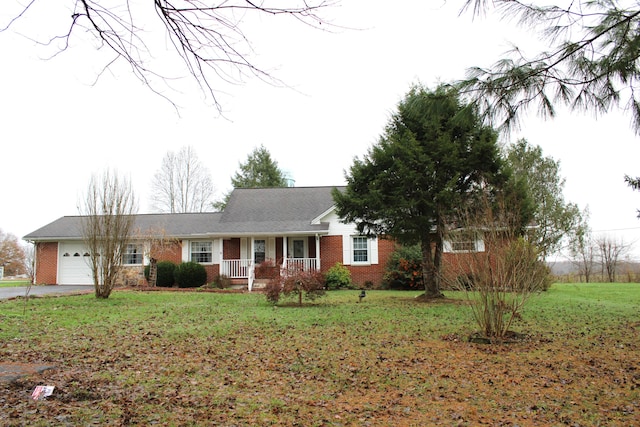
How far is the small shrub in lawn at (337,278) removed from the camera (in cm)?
2036

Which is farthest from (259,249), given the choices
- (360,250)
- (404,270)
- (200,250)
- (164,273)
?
(404,270)

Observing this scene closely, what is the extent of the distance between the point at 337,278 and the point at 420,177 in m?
8.32

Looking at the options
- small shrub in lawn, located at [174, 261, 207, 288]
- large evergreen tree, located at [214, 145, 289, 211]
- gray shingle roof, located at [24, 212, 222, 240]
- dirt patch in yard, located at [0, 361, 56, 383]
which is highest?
large evergreen tree, located at [214, 145, 289, 211]

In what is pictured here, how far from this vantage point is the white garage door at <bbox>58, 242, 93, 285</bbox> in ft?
77.6

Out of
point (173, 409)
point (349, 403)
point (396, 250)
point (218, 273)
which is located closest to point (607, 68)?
point (349, 403)

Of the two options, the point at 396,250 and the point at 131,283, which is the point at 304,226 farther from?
the point at 131,283

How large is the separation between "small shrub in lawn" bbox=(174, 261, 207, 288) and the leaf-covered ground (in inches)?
379

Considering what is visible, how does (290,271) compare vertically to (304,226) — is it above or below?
below

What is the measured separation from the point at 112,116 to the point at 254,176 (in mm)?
41620

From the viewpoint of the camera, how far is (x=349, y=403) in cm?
493

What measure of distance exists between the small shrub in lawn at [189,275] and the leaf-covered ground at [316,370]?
963 cm

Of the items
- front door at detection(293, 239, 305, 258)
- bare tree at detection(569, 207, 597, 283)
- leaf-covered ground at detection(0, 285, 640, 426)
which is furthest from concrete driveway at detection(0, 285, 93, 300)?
bare tree at detection(569, 207, 597, 283)

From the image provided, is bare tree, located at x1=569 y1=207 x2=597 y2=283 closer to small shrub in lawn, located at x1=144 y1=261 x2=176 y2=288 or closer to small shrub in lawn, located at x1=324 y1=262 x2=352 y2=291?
small shrub in lawn, located at x1=324 y1=262 x2=352 y2=291

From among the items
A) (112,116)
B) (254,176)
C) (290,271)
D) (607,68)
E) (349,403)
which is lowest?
(349,403)
